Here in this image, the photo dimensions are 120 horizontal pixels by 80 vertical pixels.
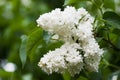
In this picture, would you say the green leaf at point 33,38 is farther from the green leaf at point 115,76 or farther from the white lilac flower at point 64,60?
the green leaf at point 115,76

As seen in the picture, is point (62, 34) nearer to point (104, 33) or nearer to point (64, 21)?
point (64, 21)

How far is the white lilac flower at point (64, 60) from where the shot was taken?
4.77ft

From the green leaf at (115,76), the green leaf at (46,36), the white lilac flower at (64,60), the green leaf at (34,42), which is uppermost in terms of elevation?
the green leaf at (34,42)

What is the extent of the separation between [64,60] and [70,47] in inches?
2.1

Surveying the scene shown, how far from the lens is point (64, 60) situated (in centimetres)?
146

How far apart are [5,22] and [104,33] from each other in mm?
2252

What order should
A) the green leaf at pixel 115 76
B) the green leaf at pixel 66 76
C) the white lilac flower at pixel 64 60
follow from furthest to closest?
1. the green leaf at pixel 115 76
2. the green leaf at pixel 66 76
3. the white lilac flower at pixel 64 60

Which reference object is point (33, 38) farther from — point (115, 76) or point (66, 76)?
point (115, 76)

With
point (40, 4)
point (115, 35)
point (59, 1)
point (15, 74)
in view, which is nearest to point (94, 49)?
point (115, 35)

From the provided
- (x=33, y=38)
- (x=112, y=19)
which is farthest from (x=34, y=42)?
(x=112, y=19)

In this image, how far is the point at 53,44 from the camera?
5.26 feet

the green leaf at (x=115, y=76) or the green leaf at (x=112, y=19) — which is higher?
the green leaf at (x=112, y=19)

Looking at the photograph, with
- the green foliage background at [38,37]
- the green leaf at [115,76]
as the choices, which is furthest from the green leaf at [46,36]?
the green leaf at [115,76]

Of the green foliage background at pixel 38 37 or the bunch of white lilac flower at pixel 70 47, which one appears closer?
the bunch of white lilac flower at pixel 70 47
